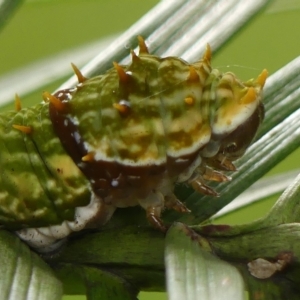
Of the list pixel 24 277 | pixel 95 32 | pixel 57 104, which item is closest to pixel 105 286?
pixel 24 277

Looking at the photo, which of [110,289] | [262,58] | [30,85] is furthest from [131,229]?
[262,58]

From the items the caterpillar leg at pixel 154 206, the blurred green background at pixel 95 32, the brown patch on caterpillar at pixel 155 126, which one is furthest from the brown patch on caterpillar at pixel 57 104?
the blurred green background at pixel 95 32

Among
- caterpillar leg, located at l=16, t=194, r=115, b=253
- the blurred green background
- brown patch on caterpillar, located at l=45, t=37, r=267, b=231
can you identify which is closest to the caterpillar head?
brown patch on caterpillar, located at l=45, t=37, r=267, b=231

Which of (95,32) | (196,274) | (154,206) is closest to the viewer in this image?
(196,274)

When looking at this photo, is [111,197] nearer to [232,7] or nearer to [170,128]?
[170,128]

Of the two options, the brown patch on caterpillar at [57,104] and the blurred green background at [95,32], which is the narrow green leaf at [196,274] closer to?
the brown patch on caterpillar at [57,104]

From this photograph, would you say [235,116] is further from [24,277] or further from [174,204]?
[24,277]
